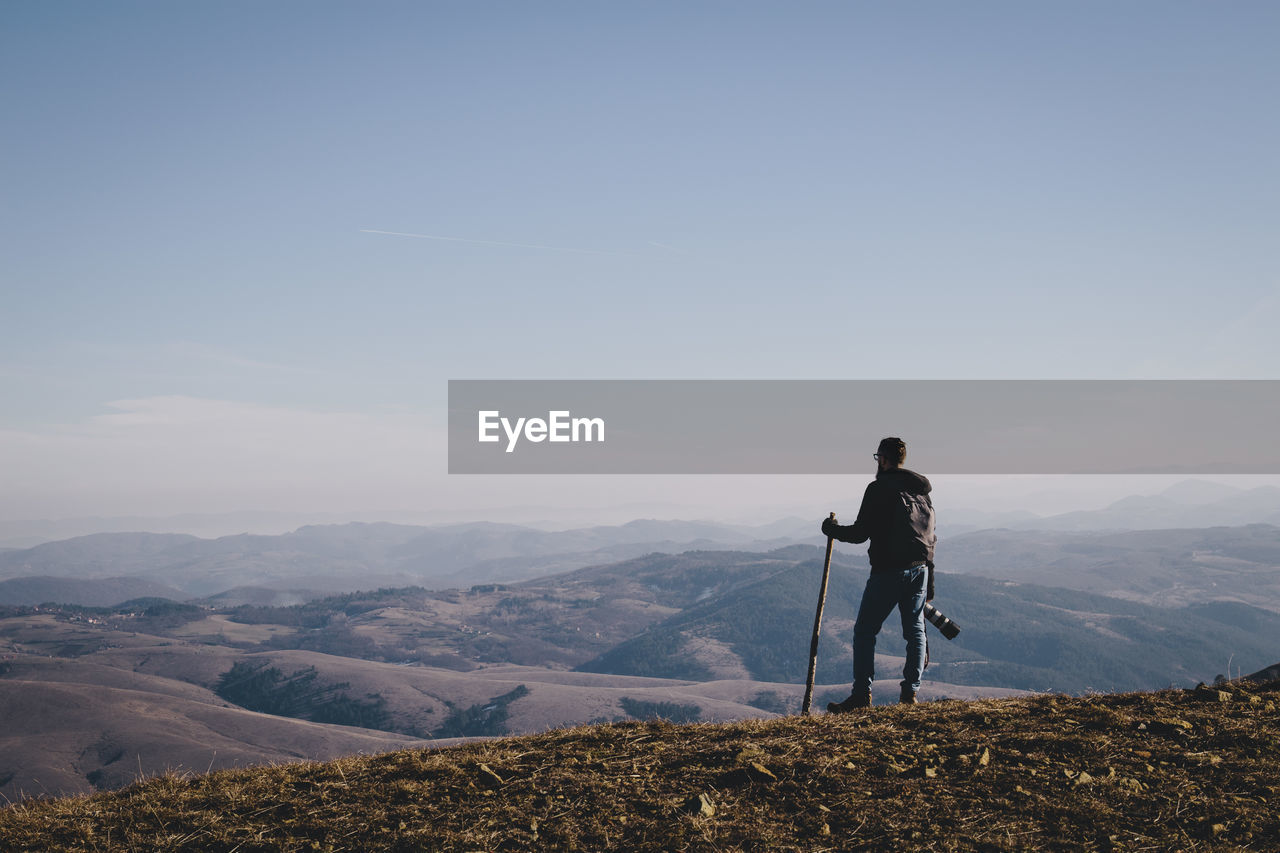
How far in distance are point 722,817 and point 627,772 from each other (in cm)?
167

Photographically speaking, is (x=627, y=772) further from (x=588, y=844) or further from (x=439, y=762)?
(x=439, y=762)

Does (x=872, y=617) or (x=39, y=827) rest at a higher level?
(x=872, y=617)

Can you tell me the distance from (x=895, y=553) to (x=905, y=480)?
1.18 m

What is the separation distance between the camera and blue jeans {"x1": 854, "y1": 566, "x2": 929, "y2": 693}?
12414 mm

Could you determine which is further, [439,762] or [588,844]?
[439,762]

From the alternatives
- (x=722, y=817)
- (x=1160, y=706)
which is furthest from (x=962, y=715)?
(x=722, y=817)

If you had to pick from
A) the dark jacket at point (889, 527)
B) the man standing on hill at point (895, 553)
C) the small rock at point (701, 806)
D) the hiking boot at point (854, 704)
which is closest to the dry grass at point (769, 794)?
the small rock at point (701, 806)

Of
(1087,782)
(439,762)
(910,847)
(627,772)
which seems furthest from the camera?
(439,762)

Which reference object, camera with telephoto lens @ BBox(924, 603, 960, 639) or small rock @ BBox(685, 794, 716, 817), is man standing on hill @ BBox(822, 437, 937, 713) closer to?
camera with telephoto lens @ BBox(924, 603, 960, 639)

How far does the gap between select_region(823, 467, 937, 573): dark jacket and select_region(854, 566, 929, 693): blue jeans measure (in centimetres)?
20

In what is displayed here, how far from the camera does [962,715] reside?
11047 mm

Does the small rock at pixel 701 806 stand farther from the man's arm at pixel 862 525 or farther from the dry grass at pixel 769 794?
the man's arm at pixel 862 525

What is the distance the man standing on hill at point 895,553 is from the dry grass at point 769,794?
1755 mm

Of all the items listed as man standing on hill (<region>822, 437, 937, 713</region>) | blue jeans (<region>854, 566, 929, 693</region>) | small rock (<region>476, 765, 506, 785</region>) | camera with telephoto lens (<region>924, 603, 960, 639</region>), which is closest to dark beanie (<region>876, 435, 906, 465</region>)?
man standing on hill (<region>822, 437, 937, 713</region>)
